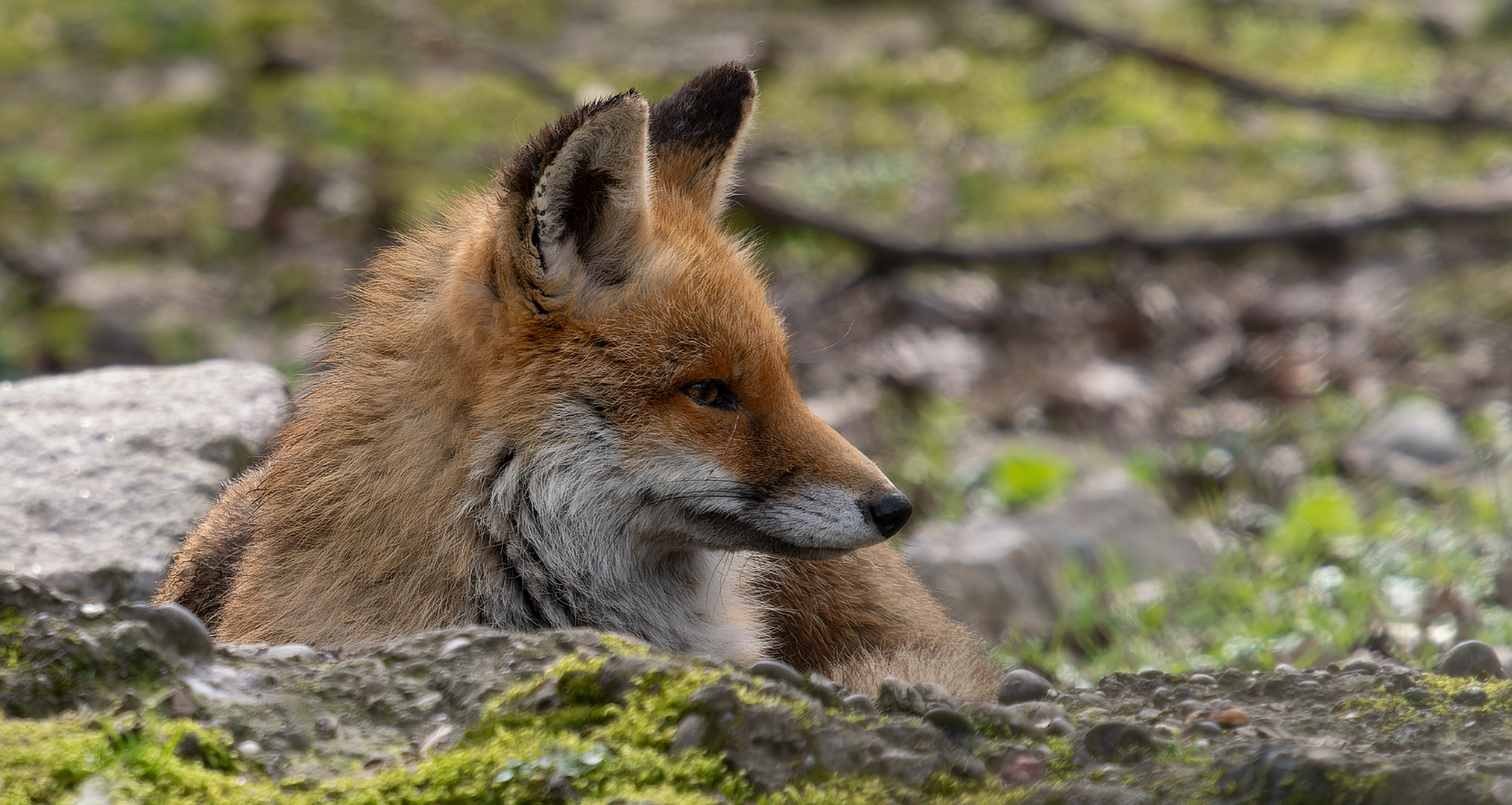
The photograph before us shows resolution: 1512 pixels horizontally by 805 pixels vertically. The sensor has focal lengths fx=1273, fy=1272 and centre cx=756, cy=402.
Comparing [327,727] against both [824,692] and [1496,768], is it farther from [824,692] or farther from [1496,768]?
[1496,768]

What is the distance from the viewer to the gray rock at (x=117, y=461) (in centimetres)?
550

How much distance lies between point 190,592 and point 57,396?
1.86 meters

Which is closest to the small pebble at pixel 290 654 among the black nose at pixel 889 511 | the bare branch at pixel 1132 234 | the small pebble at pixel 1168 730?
the black nose at pixel 889 511

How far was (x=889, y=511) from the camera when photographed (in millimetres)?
4230

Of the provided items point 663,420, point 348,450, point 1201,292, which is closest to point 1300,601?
point 663,420

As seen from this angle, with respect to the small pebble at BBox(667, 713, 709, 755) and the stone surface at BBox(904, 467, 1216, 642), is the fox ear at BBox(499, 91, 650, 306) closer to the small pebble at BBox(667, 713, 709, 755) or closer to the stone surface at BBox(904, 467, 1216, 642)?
the small pebble at BBox(667, 713, 709, 755)

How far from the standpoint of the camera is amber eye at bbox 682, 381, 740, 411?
14.3 ft

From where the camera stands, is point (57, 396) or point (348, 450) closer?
point (348, 450)

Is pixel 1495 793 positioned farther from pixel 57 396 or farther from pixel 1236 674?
pixel 57 396

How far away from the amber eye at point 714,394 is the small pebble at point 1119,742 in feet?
6.02

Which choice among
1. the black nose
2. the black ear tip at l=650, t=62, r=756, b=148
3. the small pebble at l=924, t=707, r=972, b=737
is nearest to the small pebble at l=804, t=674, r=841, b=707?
the small pebble at l=924, t=707, r=972, b=737

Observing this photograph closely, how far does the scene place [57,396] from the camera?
6.49m

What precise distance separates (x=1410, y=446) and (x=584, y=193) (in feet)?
21.1

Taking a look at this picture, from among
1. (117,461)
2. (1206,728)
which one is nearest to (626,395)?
(1206,728)
